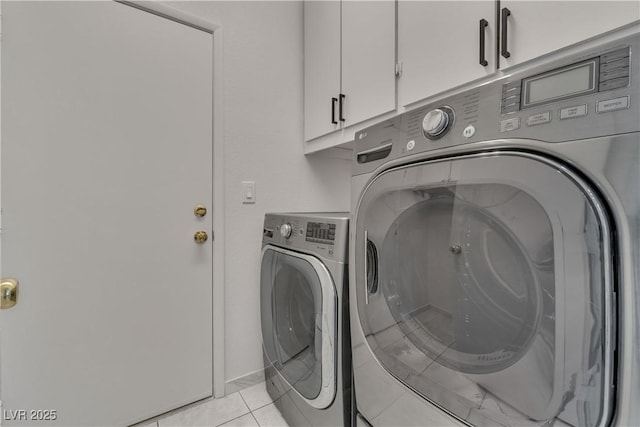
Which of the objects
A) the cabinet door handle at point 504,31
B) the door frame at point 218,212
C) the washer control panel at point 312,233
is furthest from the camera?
the door frame at point 218,212

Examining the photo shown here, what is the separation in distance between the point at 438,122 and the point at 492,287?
0.36m

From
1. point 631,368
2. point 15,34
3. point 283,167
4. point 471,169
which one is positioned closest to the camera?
point 631,368

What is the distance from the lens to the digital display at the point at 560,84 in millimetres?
429

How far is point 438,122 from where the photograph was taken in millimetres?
592

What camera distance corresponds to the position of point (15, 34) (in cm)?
97

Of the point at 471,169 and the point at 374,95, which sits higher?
the point at 374,95

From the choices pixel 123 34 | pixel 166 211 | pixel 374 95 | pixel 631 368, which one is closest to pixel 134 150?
pixel 166 211

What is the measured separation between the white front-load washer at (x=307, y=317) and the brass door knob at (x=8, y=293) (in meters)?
0.89

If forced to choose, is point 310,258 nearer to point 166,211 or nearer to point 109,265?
point 166,211

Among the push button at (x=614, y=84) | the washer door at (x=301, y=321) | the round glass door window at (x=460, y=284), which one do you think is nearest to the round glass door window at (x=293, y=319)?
the washer door at (x=301, y=321)

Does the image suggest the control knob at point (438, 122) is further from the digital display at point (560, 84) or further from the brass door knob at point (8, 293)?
the brass door knob at point (8, 293)

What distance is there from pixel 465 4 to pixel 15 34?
1560 millimetres

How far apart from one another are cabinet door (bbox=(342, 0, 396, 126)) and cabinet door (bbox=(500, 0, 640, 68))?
41cm

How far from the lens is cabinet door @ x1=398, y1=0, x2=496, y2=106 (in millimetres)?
821
